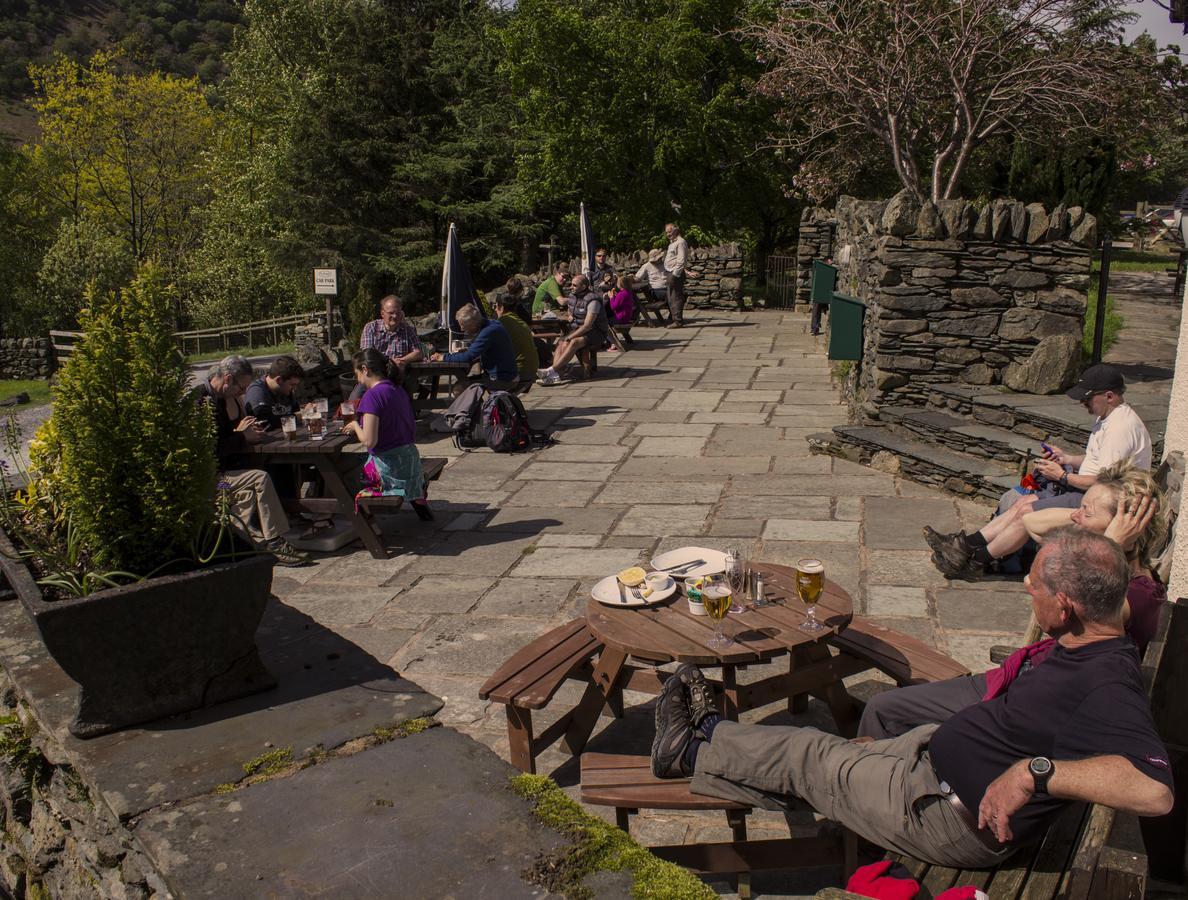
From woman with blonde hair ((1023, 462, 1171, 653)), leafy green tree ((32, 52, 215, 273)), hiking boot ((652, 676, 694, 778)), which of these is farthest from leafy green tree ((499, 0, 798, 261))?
hiking boot ((652, 676, 694, 778))

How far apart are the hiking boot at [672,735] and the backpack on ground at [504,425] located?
558 cm

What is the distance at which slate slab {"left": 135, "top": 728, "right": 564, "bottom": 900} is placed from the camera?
2.07 metres

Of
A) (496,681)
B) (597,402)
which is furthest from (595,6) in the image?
(496,681)

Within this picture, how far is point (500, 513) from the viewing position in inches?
273

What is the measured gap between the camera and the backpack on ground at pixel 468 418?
8656 millimetres

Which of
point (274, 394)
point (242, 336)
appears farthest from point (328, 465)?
point (242, 336)

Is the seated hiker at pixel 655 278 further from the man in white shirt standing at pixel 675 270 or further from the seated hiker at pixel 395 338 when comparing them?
the seated hiker at pixel 395 338

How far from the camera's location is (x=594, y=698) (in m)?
3.74

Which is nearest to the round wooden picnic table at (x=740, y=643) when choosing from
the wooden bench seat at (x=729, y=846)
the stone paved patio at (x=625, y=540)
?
the stone paved patio at (x=625, y=540)

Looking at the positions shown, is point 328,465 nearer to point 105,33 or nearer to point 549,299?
point 549,299

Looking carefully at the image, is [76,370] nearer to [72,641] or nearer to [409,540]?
[72,641]

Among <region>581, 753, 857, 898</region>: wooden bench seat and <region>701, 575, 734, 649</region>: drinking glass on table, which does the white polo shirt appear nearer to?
<region>701, 575, 734, 649</region>: drinking glass on table

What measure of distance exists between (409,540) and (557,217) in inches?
851

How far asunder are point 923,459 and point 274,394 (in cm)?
457
